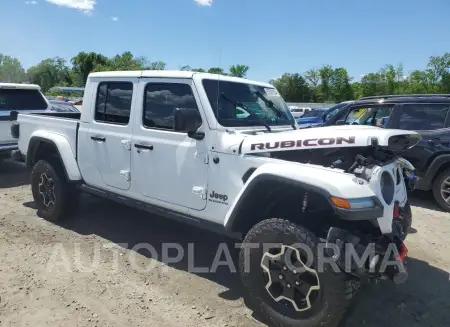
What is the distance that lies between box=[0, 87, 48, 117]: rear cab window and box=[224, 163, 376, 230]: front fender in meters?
6.51

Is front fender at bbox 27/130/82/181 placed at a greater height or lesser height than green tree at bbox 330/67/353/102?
lesser

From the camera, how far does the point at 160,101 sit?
3881 mm

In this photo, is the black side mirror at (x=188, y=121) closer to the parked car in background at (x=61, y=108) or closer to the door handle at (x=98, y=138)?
the door handle at (x=98, y=138)

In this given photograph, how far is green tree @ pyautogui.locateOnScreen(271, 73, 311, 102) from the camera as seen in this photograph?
66875mm

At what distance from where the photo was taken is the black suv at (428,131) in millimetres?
6094

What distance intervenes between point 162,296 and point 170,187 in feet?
3.26

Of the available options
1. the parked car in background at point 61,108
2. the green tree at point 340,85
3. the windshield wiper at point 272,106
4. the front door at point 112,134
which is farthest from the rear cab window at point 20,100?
the green tree at point 340,85

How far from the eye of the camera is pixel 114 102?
434 cm

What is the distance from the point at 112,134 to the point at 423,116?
505 cm

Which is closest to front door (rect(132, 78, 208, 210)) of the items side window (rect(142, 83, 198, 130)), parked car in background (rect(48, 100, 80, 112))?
side window (rect(142, 83, 198, 130))

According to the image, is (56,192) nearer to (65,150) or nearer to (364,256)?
(65,150)

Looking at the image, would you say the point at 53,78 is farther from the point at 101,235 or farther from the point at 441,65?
the point at 101,235

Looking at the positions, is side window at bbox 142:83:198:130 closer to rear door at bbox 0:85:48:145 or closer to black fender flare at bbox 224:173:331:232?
black fender flare at bbox 224:173:331:232

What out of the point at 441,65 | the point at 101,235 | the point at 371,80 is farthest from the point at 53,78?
the point at 101,235
